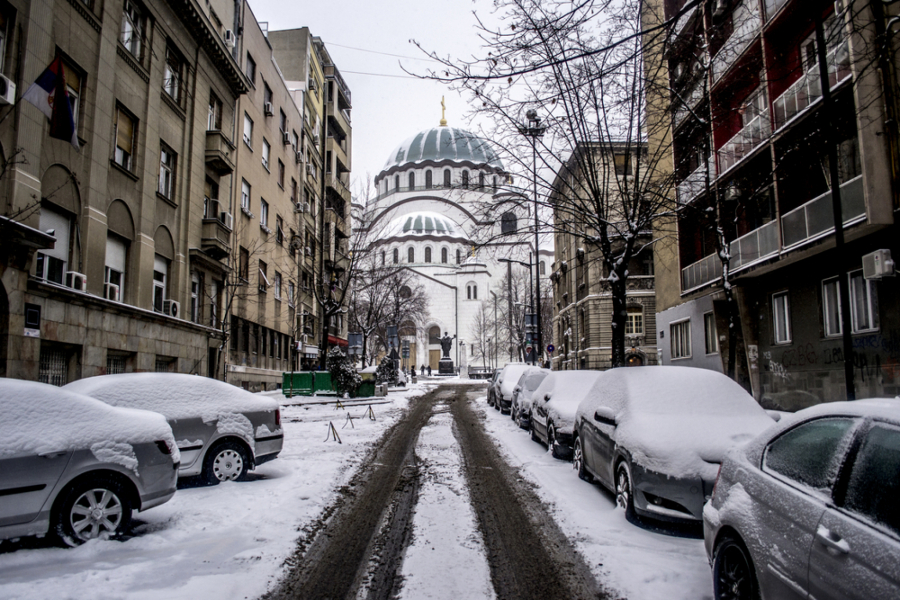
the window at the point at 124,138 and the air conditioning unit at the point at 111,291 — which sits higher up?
the window at the point at 124,138

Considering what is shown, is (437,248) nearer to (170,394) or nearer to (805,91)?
(805,91)

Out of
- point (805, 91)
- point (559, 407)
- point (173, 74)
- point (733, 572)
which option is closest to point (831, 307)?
point (805, 91)

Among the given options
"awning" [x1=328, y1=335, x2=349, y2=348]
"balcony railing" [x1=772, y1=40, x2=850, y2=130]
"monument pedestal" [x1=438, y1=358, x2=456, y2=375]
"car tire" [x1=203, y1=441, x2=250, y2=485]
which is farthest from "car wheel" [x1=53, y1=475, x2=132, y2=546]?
"monument pedestal" [x1=438, y1=358, x2=456, y2=375]

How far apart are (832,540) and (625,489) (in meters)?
3.71

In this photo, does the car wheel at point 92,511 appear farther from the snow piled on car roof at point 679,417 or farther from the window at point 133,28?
the window at point 133,28

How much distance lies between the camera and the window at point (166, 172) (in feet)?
60.5

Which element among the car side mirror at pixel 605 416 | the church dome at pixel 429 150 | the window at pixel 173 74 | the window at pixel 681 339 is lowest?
the car side mirror at pixel 605 416

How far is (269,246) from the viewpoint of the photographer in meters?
28.9

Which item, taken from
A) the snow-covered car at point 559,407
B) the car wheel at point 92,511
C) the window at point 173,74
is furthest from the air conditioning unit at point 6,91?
the snow-covered car at point 559,407

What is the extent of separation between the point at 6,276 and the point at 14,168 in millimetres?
2085

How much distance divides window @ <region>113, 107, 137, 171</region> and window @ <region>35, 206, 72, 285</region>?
286cm

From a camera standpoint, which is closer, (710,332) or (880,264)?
(880,264)

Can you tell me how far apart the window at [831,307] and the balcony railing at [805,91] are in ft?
13.7

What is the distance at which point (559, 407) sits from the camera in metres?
10.8
